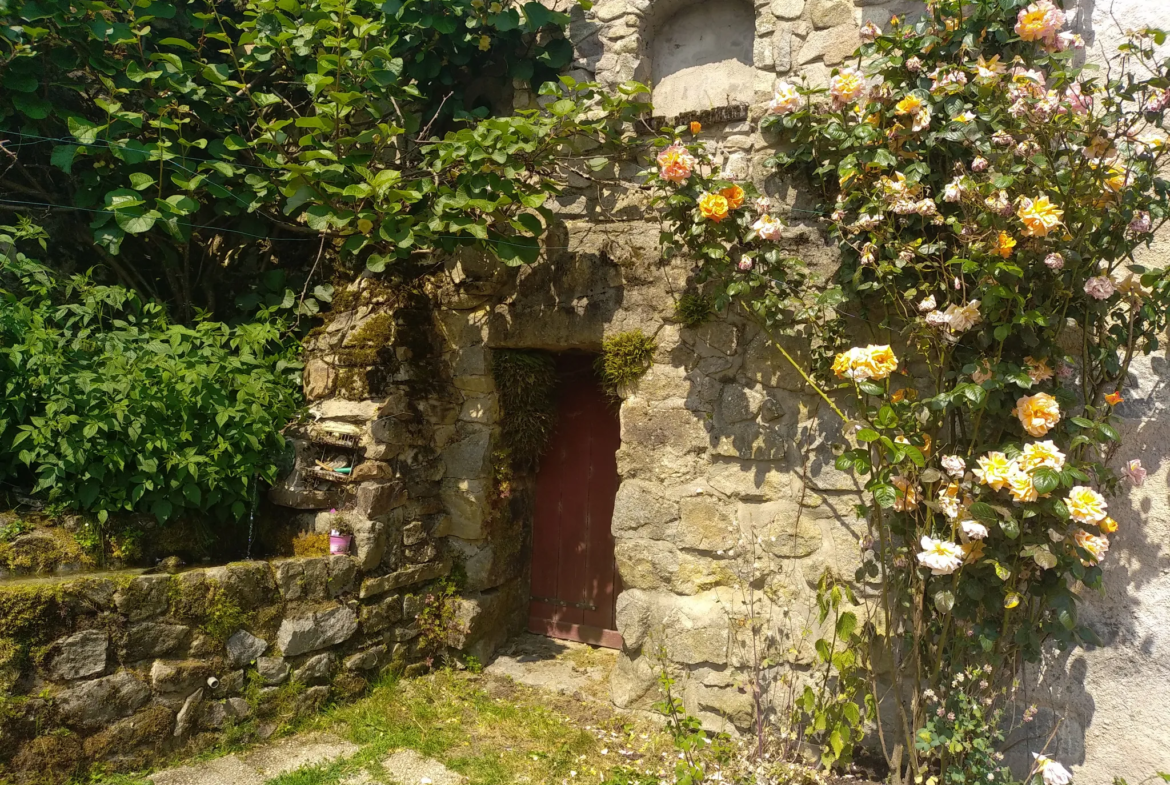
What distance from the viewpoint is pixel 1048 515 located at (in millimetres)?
2561

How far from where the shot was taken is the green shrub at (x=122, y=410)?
2.81 m

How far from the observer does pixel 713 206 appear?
9.98ft

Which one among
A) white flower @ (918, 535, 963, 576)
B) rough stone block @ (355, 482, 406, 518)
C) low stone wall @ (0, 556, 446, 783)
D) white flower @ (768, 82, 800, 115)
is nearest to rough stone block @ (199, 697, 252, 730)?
low stone wall @ (0, 556, 446, 783)

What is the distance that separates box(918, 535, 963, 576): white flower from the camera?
243cm

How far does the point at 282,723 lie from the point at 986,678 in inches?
104

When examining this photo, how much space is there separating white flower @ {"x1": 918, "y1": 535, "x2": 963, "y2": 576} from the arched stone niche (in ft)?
7.11

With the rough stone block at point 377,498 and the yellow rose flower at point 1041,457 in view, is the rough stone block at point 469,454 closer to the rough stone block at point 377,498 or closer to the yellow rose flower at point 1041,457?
the rough stone block at point 377,498

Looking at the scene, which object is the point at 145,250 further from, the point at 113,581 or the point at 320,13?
the point at 113,581

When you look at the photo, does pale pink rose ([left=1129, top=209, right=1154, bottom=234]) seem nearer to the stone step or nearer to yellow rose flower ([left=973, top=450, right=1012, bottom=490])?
yellow rose flower ([left=973, top=450, right=1012, bottom=490])

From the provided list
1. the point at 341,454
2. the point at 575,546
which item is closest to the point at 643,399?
the point at 575,546

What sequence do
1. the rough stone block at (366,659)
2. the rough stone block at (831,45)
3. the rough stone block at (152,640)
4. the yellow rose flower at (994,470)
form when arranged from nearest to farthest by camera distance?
1. the yellow rose flower at (994,470)
2. the rough stone block at (152,640)
3. the rough stone block at (831,45)
4. the rough stone block at (366,659)

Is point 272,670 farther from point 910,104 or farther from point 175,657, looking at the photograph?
point 910,104

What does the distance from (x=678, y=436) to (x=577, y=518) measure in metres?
1.05

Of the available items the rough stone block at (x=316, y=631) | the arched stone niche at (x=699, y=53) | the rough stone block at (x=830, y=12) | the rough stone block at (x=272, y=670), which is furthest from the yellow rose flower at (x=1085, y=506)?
the rough stone block at (x=272, y=670)
